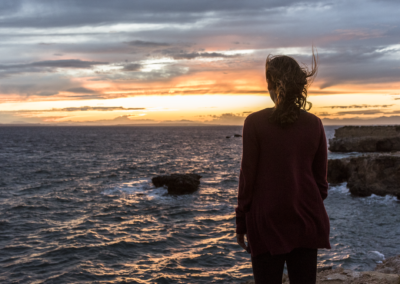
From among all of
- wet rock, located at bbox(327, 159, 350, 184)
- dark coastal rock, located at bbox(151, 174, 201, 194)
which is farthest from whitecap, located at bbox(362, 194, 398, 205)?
dark coastal rock, located at bbox(151, 174, 201, 194)

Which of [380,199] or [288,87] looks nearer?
[288,87]

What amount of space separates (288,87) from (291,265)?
1330 mm

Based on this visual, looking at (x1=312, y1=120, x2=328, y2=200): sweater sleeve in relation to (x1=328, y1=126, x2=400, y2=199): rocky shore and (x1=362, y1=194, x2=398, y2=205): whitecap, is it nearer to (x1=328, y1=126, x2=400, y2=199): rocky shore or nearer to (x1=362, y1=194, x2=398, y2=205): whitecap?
(x1=362, y1=194, x2=398, y2=205): whitecap

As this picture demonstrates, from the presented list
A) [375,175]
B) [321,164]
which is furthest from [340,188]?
[321,164]

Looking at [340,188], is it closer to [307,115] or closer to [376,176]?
[376,176]

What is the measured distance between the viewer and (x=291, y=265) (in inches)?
96.1

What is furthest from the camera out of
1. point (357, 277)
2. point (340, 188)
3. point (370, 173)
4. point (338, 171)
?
point (338, 171)

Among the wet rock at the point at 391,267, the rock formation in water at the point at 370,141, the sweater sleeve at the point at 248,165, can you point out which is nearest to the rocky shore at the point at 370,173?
the wet rock at the point at 391,267

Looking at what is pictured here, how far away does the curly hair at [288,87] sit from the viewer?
2.29 m

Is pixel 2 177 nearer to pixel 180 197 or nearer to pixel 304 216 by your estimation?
pixel 180 197

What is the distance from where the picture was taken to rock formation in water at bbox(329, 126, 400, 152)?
50.0 metres

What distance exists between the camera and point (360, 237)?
13742mm

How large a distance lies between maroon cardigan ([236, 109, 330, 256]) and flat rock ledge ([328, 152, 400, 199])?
20862mm

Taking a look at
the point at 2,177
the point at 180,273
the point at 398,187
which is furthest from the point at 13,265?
the point at 2,177
